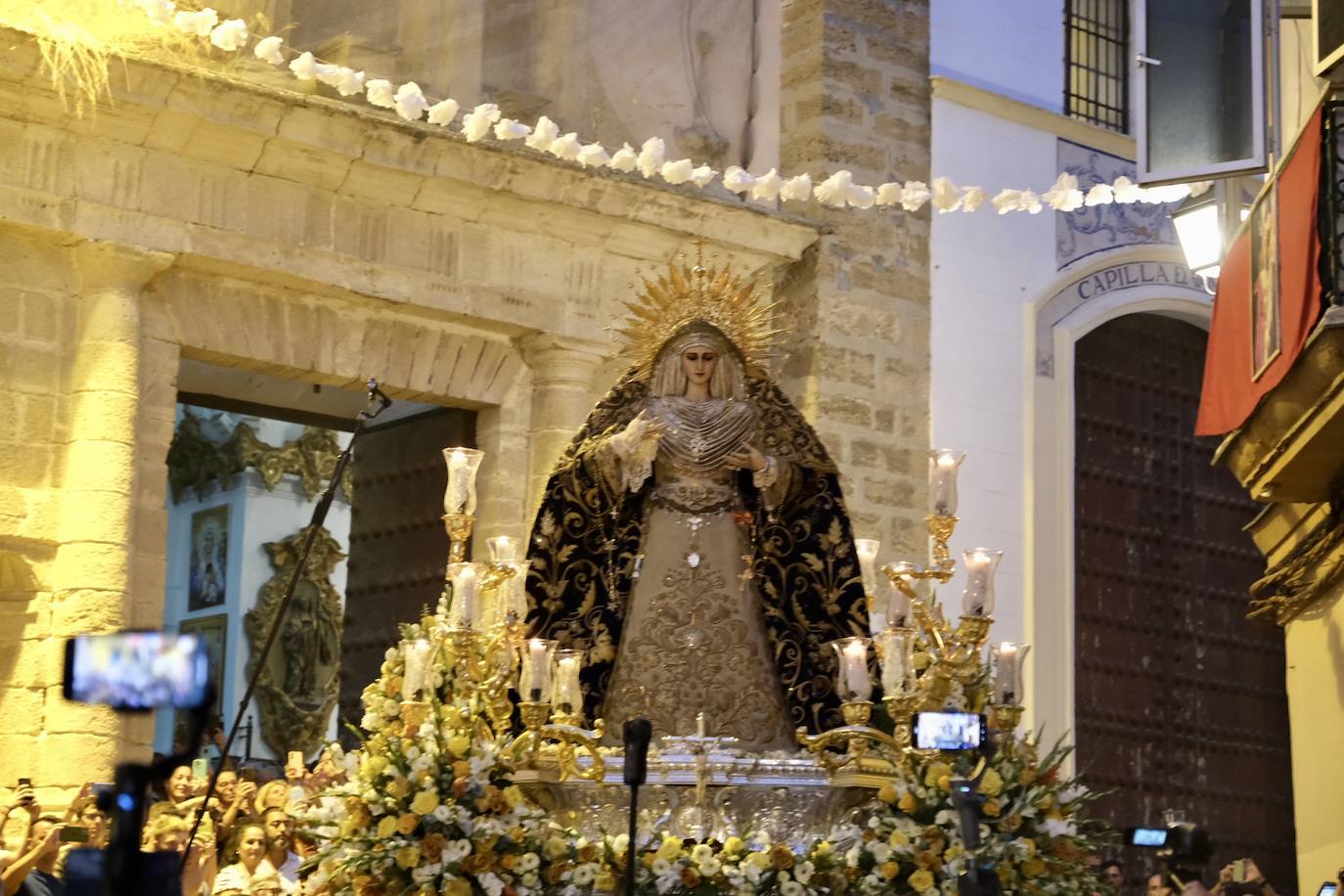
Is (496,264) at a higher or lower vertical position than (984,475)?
higher

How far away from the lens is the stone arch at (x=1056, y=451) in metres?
13.3

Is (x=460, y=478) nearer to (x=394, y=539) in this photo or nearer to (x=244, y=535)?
(x=394, y=539)

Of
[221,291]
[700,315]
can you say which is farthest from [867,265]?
[700,315]

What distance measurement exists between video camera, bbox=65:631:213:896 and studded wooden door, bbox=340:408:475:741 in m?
8.76

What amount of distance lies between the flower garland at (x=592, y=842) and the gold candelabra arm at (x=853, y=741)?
165mm

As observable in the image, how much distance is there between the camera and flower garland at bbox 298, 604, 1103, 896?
7086mm

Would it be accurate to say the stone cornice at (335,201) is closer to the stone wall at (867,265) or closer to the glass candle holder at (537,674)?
the stone wall at (867,265)

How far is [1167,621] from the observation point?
14469 millimetres

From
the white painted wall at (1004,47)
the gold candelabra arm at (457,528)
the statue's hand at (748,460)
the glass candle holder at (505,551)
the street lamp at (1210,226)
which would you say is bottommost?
the glass candle holder at (505,551)

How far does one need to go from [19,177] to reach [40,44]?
0.64 metres

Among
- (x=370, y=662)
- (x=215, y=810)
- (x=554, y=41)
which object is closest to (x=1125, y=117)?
(x=554, y=41)

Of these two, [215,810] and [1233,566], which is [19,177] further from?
[1233,566]

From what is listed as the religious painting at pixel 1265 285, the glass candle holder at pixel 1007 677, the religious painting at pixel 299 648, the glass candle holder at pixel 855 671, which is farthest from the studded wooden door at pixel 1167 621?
the glass candle holder at pixel 855 671

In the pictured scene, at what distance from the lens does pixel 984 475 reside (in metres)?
13.0
